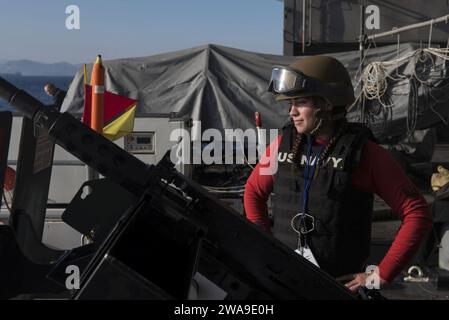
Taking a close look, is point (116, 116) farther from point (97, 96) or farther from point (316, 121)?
point (316, 121)

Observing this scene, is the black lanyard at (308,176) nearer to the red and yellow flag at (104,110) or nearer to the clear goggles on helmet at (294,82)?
the clear goggles on helmet at (294,82)

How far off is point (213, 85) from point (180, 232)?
9.54 meters

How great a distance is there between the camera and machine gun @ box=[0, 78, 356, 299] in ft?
5.19

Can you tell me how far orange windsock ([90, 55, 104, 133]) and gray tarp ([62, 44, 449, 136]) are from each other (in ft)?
20.9

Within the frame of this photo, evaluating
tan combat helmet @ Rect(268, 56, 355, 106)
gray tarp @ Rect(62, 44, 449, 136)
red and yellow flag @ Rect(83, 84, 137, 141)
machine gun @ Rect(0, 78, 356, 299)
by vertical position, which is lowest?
gray tarp @ Rect(62, 44, 449, 136)

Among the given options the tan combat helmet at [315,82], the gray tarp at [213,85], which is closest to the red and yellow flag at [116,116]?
the tan combat helmet at [315,82]

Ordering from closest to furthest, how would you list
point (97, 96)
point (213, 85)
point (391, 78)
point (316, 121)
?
point (316, 121), point (97, 96), point (391, 78), point (213, 85)

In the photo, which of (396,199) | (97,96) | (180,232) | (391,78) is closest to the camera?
(180,232)

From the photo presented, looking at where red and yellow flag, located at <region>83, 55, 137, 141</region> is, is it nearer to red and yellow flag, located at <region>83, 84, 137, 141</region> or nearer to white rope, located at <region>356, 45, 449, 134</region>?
red and yellow flag, located at <region>83, 84, 137, 141</region>

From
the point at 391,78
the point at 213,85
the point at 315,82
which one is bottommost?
the point at 213,85

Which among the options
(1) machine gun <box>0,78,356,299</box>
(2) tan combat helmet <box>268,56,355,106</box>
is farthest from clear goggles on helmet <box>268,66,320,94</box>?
(1) machine gun <box>0,78,356,299</box>

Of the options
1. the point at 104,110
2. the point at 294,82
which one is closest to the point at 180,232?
the point at 294,82

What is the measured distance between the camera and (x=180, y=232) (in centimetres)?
163
